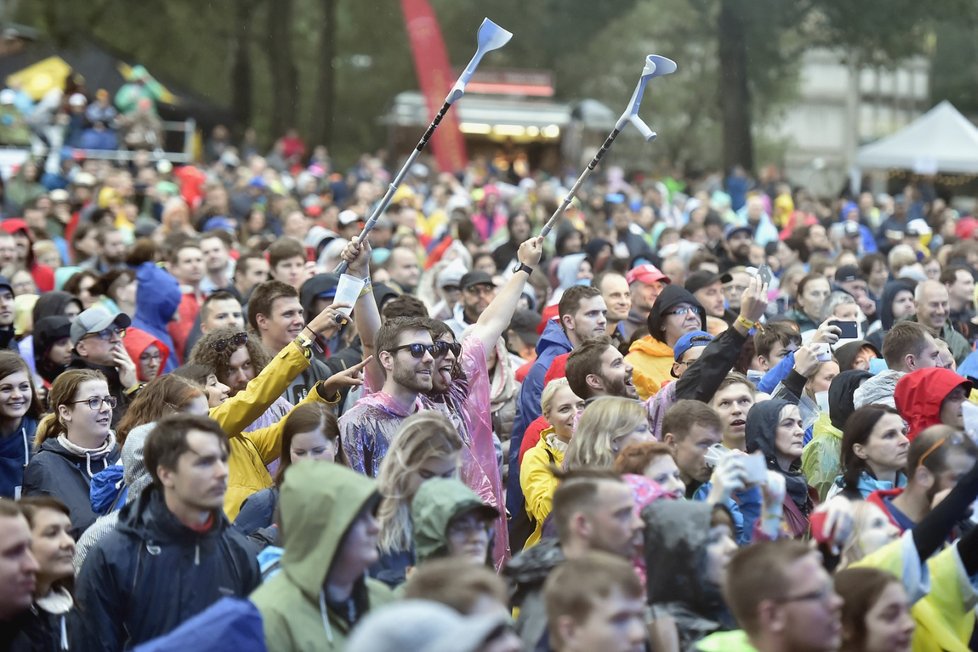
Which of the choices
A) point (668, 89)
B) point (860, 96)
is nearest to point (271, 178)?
point (668, 89)

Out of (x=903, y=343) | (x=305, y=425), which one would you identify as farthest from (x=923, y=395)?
(x=305, y=425)

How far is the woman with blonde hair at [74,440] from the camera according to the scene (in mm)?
6449

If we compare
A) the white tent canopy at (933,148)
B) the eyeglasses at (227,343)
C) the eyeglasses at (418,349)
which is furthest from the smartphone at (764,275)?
the white tent canopy at (933,148)

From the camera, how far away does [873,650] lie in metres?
4.38

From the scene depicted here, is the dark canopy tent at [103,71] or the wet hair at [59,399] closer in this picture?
the wet hair at [59,399]

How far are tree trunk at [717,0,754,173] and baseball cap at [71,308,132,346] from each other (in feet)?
81.1

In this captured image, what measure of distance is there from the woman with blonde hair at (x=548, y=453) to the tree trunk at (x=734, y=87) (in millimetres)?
25433

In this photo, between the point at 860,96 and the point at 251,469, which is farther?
the point at 860,96

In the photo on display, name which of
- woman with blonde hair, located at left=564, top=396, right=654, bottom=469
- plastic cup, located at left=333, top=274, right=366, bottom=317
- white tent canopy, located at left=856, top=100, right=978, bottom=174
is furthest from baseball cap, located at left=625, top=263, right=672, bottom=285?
white tent canopy, located at left=856, top=100, right=978, bottom=174

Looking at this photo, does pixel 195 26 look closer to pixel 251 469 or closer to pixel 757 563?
pixel 251 469

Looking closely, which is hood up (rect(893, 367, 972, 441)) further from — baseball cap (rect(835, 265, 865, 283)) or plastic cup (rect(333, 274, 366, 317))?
baseball cap (rect(835, 265, 865, 283))

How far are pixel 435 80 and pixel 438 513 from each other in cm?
2699

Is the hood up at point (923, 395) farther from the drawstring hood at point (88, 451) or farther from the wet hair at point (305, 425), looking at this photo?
the drawstring hood at point (88, 451)

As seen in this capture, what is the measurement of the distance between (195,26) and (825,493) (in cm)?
3549
